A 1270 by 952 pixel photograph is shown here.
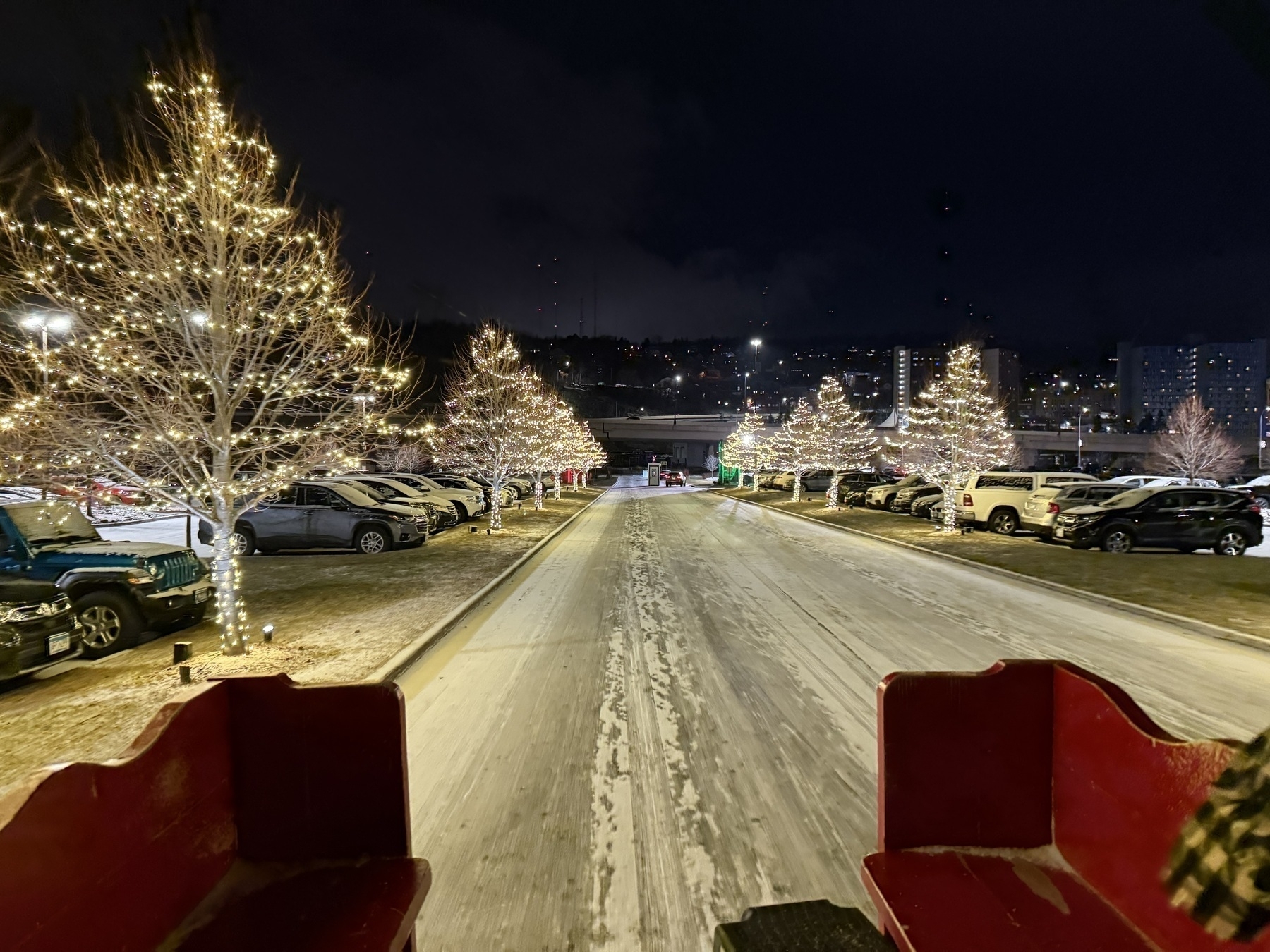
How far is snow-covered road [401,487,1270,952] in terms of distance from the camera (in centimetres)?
337

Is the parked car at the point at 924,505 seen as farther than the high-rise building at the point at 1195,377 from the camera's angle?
No

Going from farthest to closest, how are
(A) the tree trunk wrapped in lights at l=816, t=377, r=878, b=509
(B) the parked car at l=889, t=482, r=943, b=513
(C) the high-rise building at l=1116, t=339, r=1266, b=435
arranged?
(C) the high-rise building at l=1116, t=339, r=1266, b=435 → (A) the tree trunk wrapped in lights at l=816, t=377, r=878, b=509 → (B) the parked car at l=889, t=482, r=943, b=513

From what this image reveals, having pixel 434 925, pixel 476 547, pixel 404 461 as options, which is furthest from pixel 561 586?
pixel 404 461

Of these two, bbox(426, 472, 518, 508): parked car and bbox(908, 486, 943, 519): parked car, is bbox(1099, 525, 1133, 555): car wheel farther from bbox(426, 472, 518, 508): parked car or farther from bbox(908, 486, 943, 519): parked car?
bbox(426, 472, 518, 508): parked car

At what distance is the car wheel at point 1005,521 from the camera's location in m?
19.3

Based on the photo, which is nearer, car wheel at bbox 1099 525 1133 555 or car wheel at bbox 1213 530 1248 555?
car wheel at bbox 1213 530 1248 555

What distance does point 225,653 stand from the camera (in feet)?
24.1

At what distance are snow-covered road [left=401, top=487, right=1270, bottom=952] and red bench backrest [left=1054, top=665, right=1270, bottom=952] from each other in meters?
1.12

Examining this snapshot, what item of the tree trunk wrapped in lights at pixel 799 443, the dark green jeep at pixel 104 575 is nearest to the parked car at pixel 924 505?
the tree trunk wrapped in lights at pixel 799 443

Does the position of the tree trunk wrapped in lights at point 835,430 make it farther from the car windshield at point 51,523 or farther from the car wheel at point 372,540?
the car windshield at point 51,523

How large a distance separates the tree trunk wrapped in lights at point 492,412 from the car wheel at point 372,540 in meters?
4.47

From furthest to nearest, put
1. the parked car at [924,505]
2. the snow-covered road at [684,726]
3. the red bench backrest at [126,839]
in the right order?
the parked car at [924,505], the snow-covered road at [684,726], the red bench backrest at [126,839]

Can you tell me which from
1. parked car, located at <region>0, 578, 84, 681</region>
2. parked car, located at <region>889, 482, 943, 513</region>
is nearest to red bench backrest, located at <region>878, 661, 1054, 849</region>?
parked car, located at <region>0, 578, 84, 681</region>

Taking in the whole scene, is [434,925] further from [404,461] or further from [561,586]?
[404,461]
